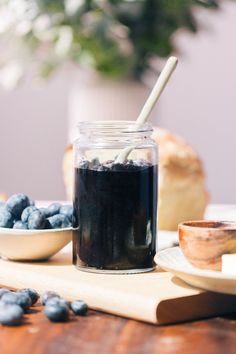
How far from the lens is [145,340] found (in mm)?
A: 1091

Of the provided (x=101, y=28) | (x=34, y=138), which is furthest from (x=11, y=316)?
(x=34, y=138)

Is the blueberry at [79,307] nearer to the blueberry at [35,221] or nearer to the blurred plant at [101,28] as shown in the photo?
the blueberry at [35,221]

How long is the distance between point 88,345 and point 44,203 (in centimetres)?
126

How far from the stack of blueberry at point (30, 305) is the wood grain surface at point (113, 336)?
11mm

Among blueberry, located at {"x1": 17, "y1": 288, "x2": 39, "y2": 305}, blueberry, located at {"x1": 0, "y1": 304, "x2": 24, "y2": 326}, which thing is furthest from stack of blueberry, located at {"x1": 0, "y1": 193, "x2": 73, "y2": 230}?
blueberry, located at {"x1": 0, "y1": 304, "x2": 24, "y2": 326}

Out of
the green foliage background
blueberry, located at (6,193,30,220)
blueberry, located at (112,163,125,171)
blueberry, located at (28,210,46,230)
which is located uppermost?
the green foliage background

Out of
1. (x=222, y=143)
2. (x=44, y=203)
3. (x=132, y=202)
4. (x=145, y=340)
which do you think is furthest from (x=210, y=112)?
(x=145, y=340)

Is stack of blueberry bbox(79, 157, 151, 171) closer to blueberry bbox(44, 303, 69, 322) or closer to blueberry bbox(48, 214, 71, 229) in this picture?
blueberry bbox(48, 214, 71, 229)

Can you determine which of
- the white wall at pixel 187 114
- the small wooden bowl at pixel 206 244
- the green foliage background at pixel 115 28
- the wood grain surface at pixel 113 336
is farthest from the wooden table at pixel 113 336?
the white wall at pixel 187 114

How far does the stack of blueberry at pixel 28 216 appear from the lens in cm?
150

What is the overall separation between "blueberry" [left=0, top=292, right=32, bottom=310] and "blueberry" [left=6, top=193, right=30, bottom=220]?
1.03 feet

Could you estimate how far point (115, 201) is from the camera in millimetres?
1398

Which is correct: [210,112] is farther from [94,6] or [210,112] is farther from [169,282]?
[169,282]

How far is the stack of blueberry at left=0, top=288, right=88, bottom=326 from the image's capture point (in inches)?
45.4
